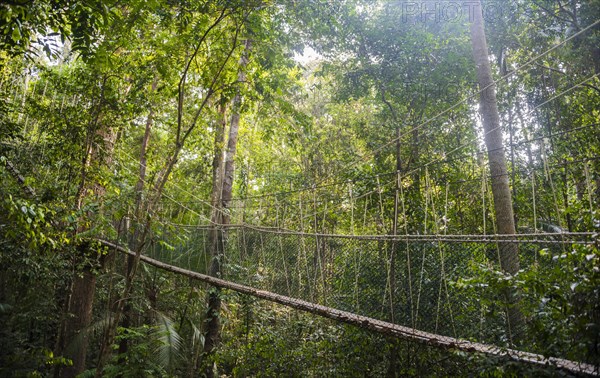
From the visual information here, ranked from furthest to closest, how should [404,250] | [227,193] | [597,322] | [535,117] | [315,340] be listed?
[227,193], [535,117], [315,340], [404,250], [597,322]

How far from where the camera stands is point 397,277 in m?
3.23

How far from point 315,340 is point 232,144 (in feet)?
7.46

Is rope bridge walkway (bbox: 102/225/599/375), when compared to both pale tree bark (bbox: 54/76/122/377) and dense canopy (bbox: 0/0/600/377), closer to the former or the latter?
dense canopy (bbox: 0/0/600/377)

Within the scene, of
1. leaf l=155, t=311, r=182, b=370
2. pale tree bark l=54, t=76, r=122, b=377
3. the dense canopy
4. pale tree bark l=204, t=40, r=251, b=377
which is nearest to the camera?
the dense canopy

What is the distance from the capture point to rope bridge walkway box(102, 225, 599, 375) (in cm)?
210

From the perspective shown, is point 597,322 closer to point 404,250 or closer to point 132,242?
point 404,250

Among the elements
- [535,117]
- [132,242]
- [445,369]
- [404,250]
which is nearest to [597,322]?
[445,369]

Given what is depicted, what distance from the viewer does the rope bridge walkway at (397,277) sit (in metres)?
2.10

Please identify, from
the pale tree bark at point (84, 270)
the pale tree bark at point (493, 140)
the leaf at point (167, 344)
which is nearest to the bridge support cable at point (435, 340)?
the pale tree bark at point (84, 270)

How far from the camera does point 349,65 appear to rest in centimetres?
450

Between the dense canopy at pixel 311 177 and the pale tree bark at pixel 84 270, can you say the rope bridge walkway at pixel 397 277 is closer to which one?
the dense canopy at pixel 311 177

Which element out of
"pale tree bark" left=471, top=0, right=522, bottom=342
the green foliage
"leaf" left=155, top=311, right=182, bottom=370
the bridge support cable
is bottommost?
"leaf" left=155, top=311, right=182, bottom=370

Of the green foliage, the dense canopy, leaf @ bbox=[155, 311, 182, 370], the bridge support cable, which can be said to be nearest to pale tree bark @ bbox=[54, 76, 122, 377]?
the dense canopy

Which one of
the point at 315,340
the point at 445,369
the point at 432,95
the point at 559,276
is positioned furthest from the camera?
the point at 432,95
